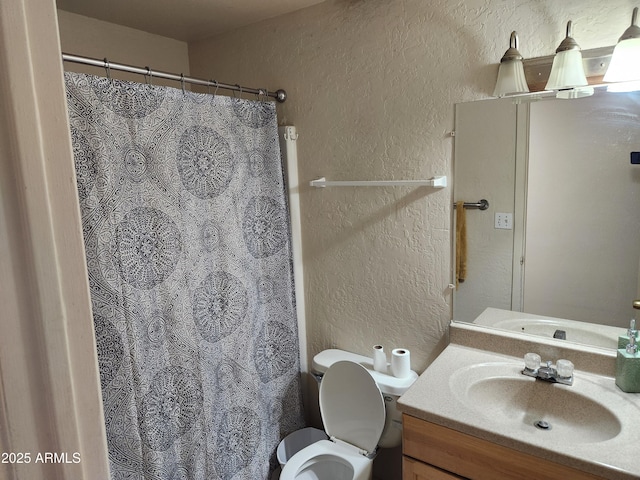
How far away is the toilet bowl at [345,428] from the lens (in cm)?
180

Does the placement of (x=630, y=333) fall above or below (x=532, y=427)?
above

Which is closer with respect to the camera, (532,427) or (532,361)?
(532,427)

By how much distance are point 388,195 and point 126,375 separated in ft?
4.02

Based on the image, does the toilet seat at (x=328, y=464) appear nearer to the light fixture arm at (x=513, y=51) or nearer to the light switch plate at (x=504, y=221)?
the light switch plate at (x=504, y=221)

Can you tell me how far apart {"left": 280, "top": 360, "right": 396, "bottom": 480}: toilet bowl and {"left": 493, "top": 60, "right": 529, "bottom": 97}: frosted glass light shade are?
121 cm

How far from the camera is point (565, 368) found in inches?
57.0

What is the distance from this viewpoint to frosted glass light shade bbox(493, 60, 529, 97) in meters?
1.46

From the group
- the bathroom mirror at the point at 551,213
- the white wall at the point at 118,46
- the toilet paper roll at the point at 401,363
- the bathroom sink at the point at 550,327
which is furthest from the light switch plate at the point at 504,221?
the white wall at the point at 118,46

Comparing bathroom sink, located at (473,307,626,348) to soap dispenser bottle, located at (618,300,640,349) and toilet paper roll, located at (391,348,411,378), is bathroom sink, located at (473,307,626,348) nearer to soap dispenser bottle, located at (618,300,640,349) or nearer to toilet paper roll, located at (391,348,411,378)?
soap dispenser bottle, located at (618,300,640,349)

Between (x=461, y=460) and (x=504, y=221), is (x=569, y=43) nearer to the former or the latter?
(x=504, y=221)

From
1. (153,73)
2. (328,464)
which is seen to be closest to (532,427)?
(328,464)

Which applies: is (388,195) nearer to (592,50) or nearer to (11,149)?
(592,50)

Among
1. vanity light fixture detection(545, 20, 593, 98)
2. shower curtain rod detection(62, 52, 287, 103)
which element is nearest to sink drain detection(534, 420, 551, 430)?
vanity light fixture detection(545, 20, 593, 98)

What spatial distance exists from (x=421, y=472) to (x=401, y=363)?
1.62 feet
